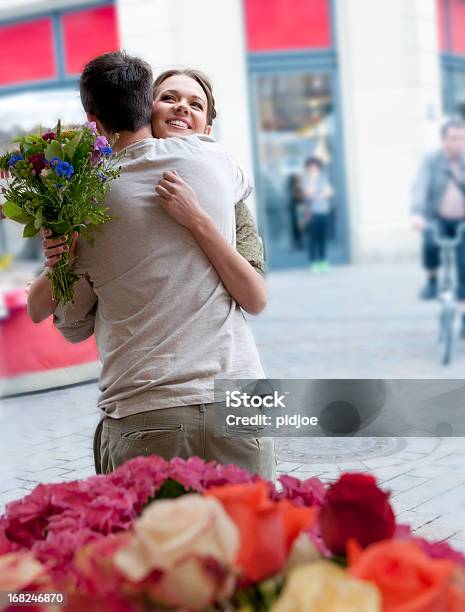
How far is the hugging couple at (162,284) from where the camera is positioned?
162 cm

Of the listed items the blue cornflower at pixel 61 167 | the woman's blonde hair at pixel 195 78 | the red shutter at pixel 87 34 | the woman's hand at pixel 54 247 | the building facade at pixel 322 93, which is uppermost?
the red shutter at pixel 87 34

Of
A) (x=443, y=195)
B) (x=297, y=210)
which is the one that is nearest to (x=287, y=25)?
(x=297, y=210)

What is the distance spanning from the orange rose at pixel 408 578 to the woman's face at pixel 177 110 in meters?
1.16

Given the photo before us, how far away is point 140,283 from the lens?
5.43 ft

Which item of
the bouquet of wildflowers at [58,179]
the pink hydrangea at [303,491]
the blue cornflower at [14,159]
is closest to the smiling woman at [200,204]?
the bouquet of wildflowers at [58,179]

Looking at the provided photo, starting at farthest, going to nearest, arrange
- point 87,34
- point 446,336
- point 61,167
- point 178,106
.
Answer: point 87,34 → point 446,336 → point 178,106 → point 61,167

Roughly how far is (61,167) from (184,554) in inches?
35.2

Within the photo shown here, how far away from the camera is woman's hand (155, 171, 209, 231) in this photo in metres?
1.61

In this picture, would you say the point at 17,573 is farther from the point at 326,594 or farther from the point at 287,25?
the point at 287,25

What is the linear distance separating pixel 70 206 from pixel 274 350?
9.29 feet

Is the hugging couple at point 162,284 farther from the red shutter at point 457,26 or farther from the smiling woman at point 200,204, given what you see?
the red shutter at point 457,26

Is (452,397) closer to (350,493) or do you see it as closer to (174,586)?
(350,493)

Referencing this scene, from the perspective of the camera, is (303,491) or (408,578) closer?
(408,578)

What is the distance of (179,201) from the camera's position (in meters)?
1.61
